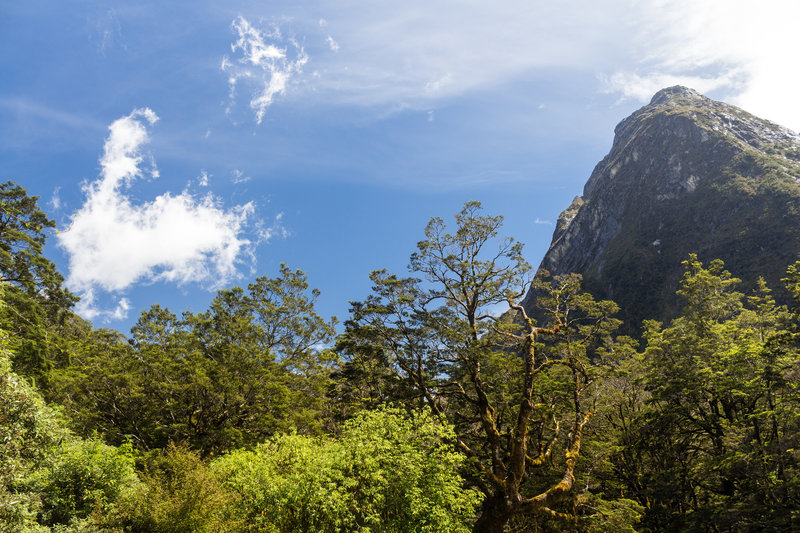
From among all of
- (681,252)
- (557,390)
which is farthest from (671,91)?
(557,390)

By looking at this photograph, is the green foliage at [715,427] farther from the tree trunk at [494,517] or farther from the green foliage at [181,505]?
the green foliage at [181,505]

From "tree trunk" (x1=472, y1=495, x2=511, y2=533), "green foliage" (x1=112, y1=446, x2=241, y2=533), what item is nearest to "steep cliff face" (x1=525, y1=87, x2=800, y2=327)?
"tree trunk" (x1=472, y1=495, x2=511, y2=533)

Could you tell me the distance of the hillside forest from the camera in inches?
502

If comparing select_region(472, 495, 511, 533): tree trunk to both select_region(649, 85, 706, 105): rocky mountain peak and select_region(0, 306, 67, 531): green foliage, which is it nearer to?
select_region(0, 306, 67, 531): green foliage

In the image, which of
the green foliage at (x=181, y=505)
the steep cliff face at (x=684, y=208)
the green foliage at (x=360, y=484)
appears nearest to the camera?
Answer: the green foliage at (x=360, y=484)

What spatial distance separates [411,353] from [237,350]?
1087 cm

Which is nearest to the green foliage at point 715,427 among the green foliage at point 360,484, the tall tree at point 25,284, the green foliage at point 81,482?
the green foliage at point 360,484

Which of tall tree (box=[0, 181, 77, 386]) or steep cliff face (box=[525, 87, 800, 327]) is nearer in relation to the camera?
tall tree (box=[0, 181, 77, 386])

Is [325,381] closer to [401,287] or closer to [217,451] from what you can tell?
[217,451]

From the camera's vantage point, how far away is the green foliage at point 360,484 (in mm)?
11500

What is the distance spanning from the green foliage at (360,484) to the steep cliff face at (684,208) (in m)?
94.3

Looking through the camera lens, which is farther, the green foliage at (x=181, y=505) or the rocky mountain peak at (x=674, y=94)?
the rocky mountain peak at (x=674, y=94)

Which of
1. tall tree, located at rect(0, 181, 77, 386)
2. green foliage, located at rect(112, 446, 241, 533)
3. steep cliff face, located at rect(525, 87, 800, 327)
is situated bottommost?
green foliage, located at rect(112, 446, 241, 533)

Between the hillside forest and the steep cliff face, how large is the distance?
79.5 m
